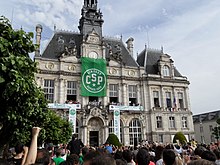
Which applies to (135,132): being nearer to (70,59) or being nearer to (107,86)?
(107,86)

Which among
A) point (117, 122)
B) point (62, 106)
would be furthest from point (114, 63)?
point (62, 106)

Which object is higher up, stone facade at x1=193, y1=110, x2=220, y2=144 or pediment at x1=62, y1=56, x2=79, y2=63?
pediment at x1=62, y1=56, x2=79, y2=63

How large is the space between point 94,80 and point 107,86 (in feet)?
7.31

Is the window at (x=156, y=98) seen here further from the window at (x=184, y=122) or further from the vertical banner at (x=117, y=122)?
the vertical banner at (x=117, y=122)

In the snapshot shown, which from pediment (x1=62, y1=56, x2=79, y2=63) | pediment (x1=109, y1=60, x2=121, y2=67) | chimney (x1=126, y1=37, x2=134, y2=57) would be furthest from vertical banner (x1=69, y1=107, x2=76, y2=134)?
chimney (x1=126, y1=37, x2=134, y2=57)

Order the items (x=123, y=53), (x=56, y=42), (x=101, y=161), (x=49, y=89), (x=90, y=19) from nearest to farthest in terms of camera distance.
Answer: (x=101, y=161)
(x=49, y=89)
(x=56, y=42)
(x=90, y=19)
(x=123, y=53)

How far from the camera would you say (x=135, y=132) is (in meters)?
30.1

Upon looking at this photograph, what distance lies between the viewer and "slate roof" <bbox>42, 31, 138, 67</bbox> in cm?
2947

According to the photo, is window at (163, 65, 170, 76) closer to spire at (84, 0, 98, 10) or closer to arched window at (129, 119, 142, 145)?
arched window at (129, 119, 142, 145)

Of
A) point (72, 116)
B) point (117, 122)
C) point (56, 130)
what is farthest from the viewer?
point (117, 122)

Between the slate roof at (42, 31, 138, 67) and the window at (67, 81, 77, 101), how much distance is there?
4118 millimetres

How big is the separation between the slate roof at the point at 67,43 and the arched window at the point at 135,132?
8921 mm

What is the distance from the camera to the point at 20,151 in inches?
Answer: 206

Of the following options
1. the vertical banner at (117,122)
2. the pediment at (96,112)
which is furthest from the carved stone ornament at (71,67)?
the vertical banner at (117,122)
